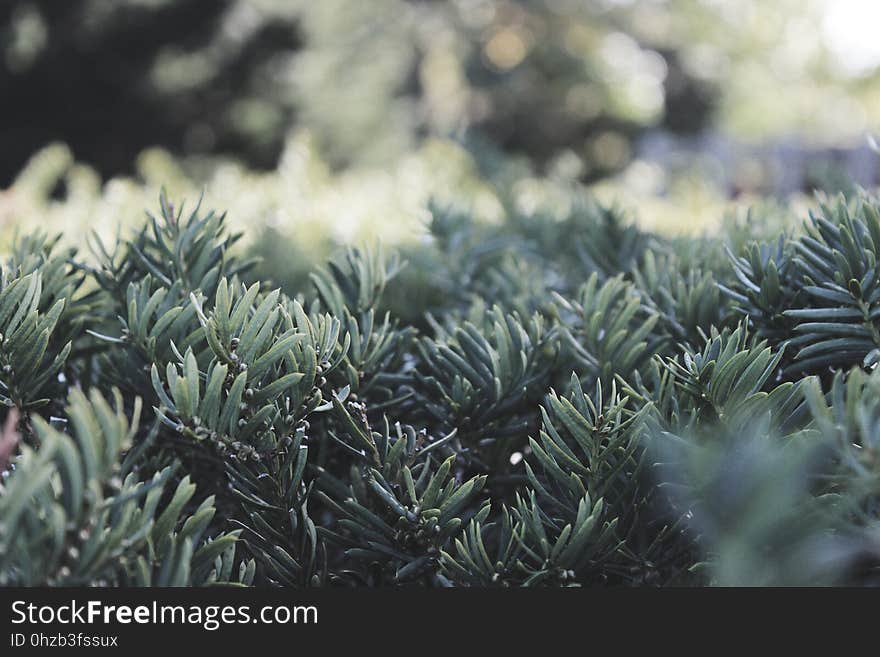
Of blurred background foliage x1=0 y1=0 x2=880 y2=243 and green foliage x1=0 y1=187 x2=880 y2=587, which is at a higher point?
blurred background foliage x1=0 y1=0 x2=880 y2=243

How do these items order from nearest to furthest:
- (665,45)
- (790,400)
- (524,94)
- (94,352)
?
1. (790,400)
2. (94,352)
3. (524,94)
4. (665,45)

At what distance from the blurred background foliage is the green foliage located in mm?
634

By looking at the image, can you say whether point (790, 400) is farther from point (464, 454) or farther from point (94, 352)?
point (94, 352)

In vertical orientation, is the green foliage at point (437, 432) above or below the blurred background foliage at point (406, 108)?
below

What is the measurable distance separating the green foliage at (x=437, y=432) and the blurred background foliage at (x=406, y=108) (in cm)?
63

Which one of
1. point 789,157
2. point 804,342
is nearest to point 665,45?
point 789,157

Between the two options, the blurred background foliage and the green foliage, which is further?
the blurred background foliage

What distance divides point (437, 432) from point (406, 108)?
1309cm

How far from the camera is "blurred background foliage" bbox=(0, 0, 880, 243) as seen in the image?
3527 mm

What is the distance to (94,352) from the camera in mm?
1272

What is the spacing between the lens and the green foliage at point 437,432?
692 millimetres

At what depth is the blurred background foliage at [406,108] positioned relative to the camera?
3.53m

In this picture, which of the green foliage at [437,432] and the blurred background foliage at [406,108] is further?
the blurred background foliage at [406,108]

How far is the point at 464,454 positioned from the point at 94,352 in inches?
26.3
